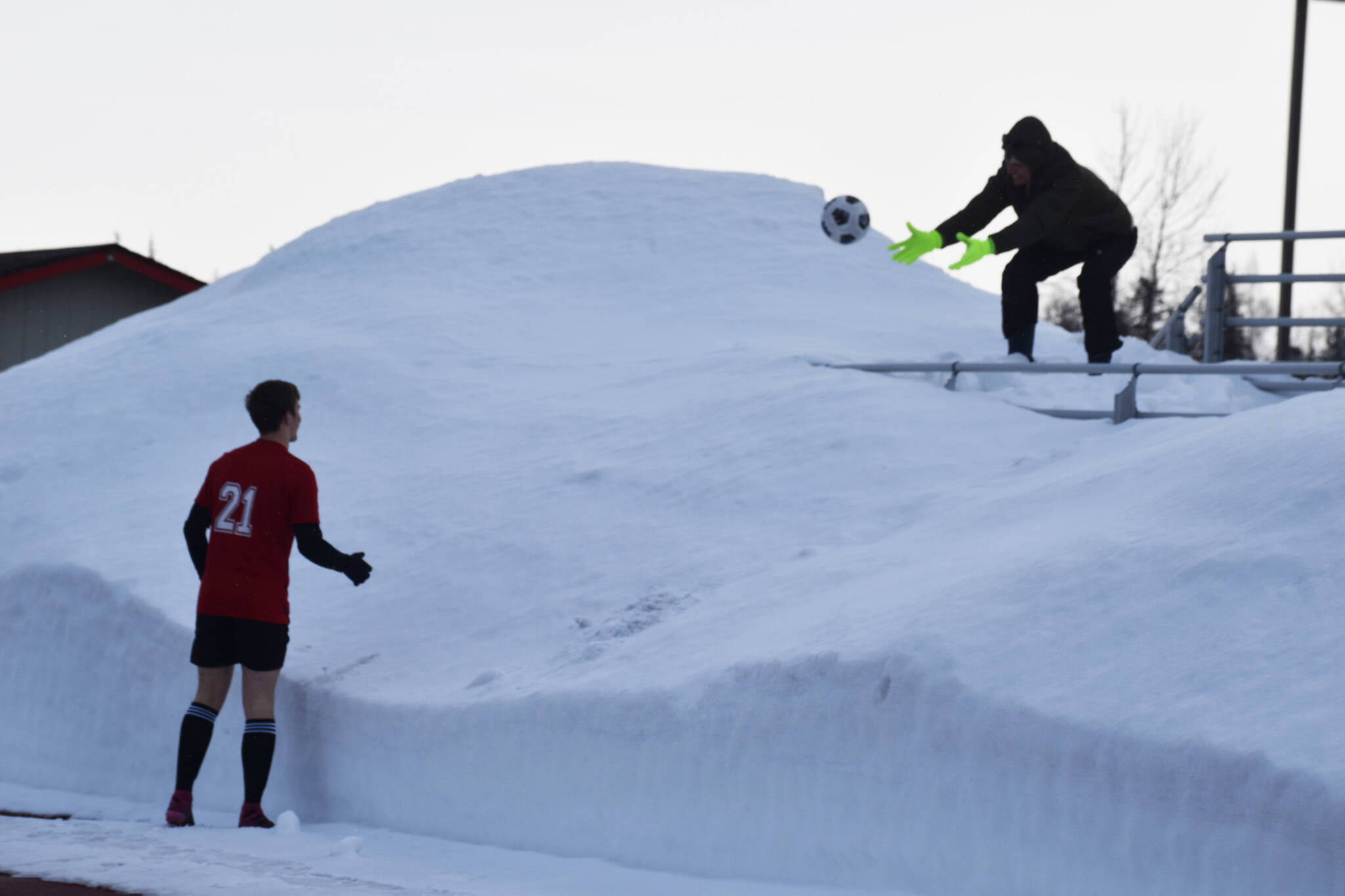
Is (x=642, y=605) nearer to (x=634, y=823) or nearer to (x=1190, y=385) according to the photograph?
(x=634, y=823)

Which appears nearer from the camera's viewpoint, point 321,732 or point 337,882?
point 337,882

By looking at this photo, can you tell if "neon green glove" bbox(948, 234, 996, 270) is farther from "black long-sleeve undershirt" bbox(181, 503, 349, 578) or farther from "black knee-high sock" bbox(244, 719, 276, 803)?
"black knee-high sock" bbox(244, 719, 276, 803)

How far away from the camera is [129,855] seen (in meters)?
4.19

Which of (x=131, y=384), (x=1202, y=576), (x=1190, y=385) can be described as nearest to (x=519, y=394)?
(x=131, y=384)

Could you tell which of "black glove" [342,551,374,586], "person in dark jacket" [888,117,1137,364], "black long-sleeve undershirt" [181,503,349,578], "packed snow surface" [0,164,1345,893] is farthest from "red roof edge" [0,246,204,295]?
"black glove" [342,551,374,586]

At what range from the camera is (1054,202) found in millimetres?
7578

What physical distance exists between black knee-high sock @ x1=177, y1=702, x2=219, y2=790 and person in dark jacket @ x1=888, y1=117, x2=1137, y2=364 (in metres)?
4.95

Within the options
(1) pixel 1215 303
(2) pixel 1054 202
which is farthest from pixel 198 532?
(1) pixel 1215 303

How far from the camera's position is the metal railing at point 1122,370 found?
6352 mm

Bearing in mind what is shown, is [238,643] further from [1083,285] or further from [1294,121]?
[1294,121]

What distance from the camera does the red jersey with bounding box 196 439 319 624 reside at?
4.74 metres

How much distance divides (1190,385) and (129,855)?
7112 mm

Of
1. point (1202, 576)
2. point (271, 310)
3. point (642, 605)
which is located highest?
point (271, 310)

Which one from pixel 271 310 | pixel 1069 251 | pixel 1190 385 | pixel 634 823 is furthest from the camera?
pixel 271 310
